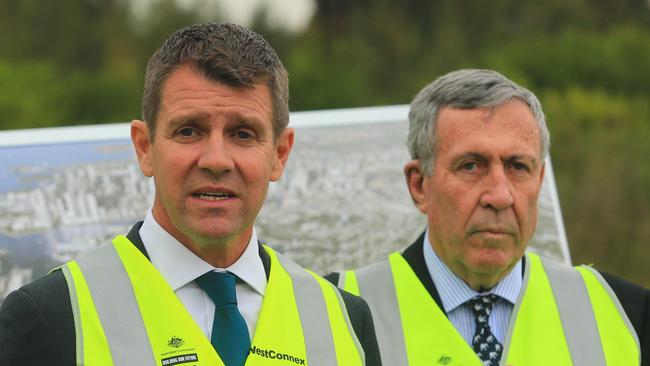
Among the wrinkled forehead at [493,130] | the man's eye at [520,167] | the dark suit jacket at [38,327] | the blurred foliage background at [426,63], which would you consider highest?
the blurred foliage background at [426,63]

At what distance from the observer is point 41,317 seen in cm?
285

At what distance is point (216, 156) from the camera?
9.76ft

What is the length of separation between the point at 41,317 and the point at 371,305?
5.38ft

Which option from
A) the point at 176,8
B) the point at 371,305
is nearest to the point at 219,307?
the point at 371,305

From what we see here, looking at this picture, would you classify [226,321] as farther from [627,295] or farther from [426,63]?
[426,63]

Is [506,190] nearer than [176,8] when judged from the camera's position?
Yes

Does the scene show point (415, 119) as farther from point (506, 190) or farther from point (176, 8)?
point (176, 8)

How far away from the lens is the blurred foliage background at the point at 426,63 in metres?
13.9

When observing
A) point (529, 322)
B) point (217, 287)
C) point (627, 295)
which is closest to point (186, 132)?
point (217, 287)

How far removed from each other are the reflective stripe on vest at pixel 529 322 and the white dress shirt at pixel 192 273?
0.96 meters

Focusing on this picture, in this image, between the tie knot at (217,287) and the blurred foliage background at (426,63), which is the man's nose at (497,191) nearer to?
the tie knot at (217,287)

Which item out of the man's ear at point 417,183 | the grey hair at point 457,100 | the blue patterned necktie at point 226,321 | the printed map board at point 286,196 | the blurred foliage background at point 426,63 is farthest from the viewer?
the blurred foliage background at point 426,63

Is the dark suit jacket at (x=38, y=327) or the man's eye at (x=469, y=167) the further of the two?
the man's eye at (x=469, y=167)

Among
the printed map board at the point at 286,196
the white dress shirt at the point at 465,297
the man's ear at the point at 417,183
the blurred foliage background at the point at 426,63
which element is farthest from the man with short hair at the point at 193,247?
the blurred foliage background at the point at 426,63
